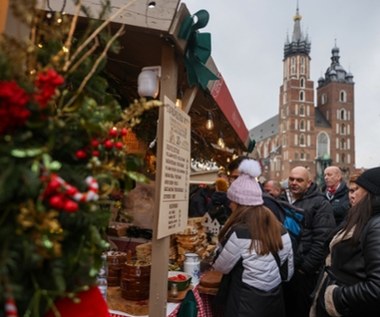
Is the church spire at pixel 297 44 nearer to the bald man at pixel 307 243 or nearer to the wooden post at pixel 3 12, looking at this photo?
the bald man at pixel 307 243

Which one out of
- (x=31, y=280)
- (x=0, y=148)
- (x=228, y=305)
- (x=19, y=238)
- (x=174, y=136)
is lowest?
(x=228, y=305)

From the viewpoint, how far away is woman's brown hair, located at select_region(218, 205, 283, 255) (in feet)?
8.35

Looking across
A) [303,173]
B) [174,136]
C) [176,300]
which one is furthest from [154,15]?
[303,173]

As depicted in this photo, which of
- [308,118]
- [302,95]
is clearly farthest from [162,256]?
[302,95]

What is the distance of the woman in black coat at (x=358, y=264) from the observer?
2.00 meters

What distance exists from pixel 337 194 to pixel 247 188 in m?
2.42

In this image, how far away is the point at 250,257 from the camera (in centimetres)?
256

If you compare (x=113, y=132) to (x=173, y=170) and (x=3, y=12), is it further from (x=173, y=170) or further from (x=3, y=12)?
(x=173, y=170)

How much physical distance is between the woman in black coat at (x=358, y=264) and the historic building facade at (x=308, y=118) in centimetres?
6947

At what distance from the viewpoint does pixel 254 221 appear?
8.48 feet

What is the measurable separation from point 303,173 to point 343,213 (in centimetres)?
104

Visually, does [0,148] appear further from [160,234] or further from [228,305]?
[228,305]

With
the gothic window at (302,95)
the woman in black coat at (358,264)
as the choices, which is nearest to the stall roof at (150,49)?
the woman in black coat at (358,264)

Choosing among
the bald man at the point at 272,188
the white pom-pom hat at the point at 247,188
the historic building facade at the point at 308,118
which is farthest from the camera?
the historic building facade at the point at 308,118
